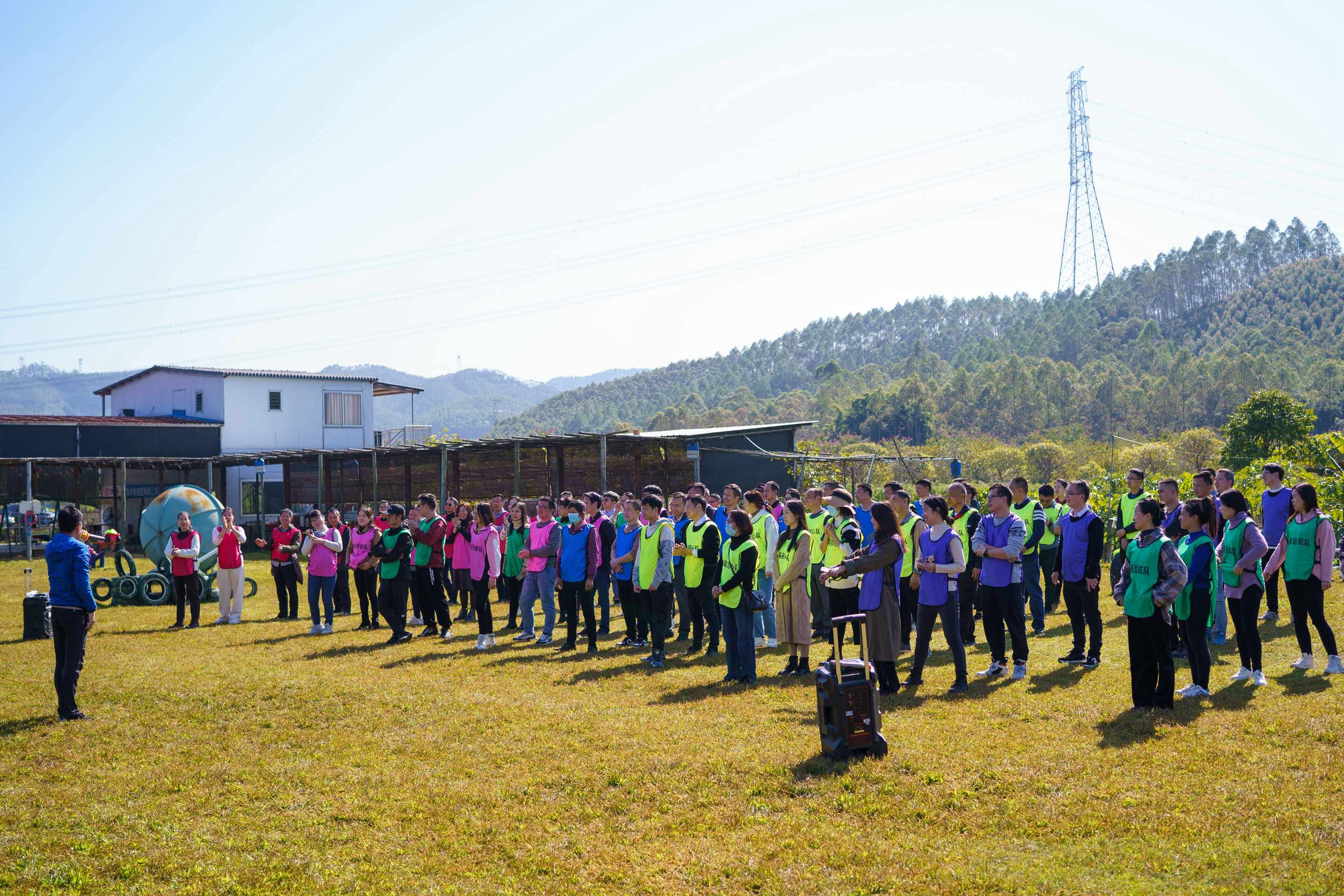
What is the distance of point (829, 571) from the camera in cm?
818

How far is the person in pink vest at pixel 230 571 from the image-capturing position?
14648 millimetres

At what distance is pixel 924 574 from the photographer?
9.02 meters

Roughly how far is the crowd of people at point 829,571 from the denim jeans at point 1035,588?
34mm

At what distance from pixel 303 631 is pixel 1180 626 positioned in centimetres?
1124

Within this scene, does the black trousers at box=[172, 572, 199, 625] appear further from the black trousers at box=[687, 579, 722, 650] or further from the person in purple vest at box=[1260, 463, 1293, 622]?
the person in purple vest at box=[1260, 463, 1293, 622]

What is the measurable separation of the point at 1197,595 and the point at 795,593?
363 cm

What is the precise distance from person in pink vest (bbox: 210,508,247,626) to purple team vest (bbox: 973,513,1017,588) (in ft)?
34.7

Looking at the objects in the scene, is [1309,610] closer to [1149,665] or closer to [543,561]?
[1149,665]

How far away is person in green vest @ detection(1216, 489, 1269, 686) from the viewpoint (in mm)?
8648

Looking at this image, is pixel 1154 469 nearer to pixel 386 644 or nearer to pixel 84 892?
Result: pixel 386 644

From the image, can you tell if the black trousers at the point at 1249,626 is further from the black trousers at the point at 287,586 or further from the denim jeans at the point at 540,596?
the black trousers at the point at 287,586

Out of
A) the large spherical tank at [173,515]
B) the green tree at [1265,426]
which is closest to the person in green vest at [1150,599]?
the large spherical tank at [173,515]

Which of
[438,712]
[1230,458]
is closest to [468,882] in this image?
[438,712]

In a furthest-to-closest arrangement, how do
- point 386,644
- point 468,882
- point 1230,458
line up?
point 1230,458, point 386,644, point 468,882
